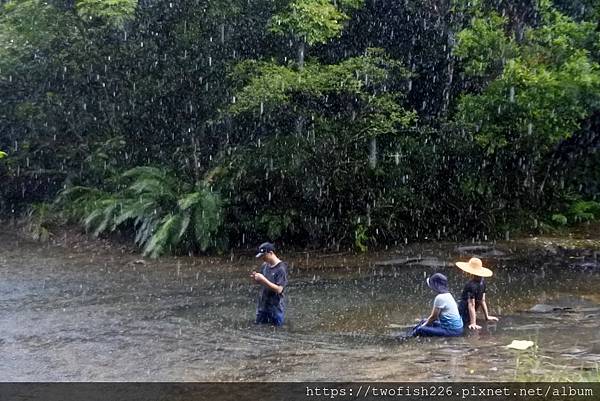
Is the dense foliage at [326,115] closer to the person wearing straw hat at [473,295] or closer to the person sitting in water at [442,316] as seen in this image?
the person wearing straw hat at [473,295]

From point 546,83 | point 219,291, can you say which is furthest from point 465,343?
point 546,83

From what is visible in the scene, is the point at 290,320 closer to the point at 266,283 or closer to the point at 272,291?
the point at 272,291

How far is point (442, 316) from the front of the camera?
10.2 metres

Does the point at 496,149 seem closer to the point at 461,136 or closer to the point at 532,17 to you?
the point at 461,136

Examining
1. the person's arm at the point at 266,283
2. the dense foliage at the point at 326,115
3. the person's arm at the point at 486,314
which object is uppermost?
the dense foliage at the point at 326,115

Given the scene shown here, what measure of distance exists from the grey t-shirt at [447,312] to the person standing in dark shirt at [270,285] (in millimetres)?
2237

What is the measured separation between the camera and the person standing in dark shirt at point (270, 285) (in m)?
10.8

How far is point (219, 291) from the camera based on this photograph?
47.6 feet

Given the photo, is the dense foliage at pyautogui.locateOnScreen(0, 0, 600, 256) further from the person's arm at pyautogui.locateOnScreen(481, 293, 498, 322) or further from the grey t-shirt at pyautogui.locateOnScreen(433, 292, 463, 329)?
the grey t-shirt at pyautogui.locateOnScreen(433, 292, 463, 329)

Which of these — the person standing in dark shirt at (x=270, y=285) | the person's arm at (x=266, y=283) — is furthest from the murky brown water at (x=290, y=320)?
the person's arm at (x=266, y=283)

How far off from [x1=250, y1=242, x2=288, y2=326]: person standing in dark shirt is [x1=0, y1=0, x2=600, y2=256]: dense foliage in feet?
23.1

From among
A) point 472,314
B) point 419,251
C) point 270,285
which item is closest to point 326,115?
point 419,251

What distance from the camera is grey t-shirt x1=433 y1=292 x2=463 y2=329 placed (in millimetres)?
10141

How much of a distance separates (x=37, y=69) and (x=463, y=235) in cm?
1334
